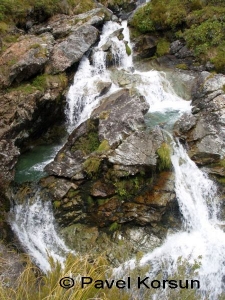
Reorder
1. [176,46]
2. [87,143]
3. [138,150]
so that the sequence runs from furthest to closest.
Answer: [176,46], [87,143], [138,150]

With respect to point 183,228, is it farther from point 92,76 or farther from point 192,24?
point 192,24

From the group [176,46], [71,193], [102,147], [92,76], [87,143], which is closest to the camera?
[71,193]

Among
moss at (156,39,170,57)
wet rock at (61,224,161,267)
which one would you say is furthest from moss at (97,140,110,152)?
moss at (156,39,170,57)

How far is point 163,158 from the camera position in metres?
9.01

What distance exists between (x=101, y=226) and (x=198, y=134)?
462cm

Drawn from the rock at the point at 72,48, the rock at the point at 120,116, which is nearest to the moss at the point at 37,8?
the rock at the point at 72,48

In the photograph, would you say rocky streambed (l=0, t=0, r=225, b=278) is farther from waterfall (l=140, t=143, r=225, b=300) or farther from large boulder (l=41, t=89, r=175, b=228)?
waterfall (l=140, t=143, r=225, b=300)

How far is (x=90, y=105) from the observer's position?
12.2 meters

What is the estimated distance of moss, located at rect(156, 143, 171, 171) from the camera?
9008 mm

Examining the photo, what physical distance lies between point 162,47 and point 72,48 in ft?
17.8

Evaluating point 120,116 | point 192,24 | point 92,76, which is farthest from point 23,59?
point 192,24

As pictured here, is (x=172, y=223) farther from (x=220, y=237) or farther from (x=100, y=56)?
(x=100, y=56)

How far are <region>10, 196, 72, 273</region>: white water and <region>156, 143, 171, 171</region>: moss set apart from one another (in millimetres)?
3541

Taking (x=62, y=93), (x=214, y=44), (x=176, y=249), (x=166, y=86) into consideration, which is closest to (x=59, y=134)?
(x=62, y=93)
